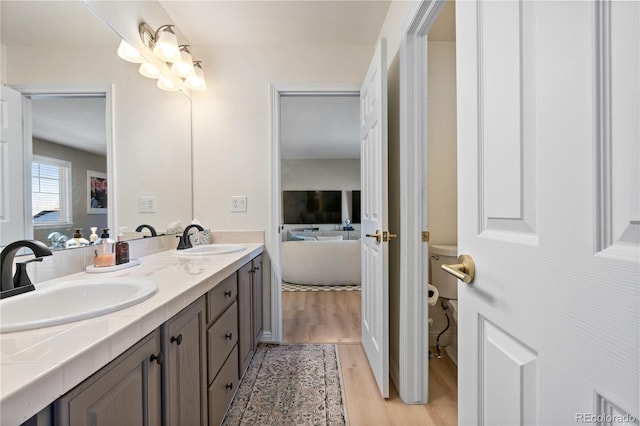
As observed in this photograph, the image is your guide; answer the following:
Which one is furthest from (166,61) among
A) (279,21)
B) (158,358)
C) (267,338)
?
(267,338)

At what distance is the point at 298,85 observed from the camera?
7.47 ft

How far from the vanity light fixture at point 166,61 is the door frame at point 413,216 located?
1.46 m

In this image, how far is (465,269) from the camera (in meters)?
0.66

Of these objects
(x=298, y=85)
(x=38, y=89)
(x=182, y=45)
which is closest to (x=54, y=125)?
(x=38, y=89)

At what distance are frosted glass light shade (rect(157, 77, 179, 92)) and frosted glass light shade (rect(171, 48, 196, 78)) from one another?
94mm

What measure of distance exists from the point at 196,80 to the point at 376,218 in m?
1.68

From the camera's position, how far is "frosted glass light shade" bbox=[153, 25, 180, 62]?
5.89 ft

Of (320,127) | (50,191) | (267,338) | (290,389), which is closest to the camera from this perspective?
(50,191)

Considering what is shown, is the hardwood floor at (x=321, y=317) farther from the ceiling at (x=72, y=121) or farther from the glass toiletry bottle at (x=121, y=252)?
the ceiling at (x=72, y=121)

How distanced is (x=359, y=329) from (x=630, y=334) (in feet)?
7.73

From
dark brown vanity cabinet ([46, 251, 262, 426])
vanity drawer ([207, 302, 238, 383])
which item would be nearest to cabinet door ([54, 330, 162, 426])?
dark brown vanity cabinet ([46, 251, 262, 426])

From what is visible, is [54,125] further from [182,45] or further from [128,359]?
[182,45]

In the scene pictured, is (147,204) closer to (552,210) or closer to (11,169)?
(11,169)

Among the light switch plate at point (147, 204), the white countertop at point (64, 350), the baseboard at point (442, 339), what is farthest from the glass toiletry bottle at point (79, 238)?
the baseboard at point (442, 339)
